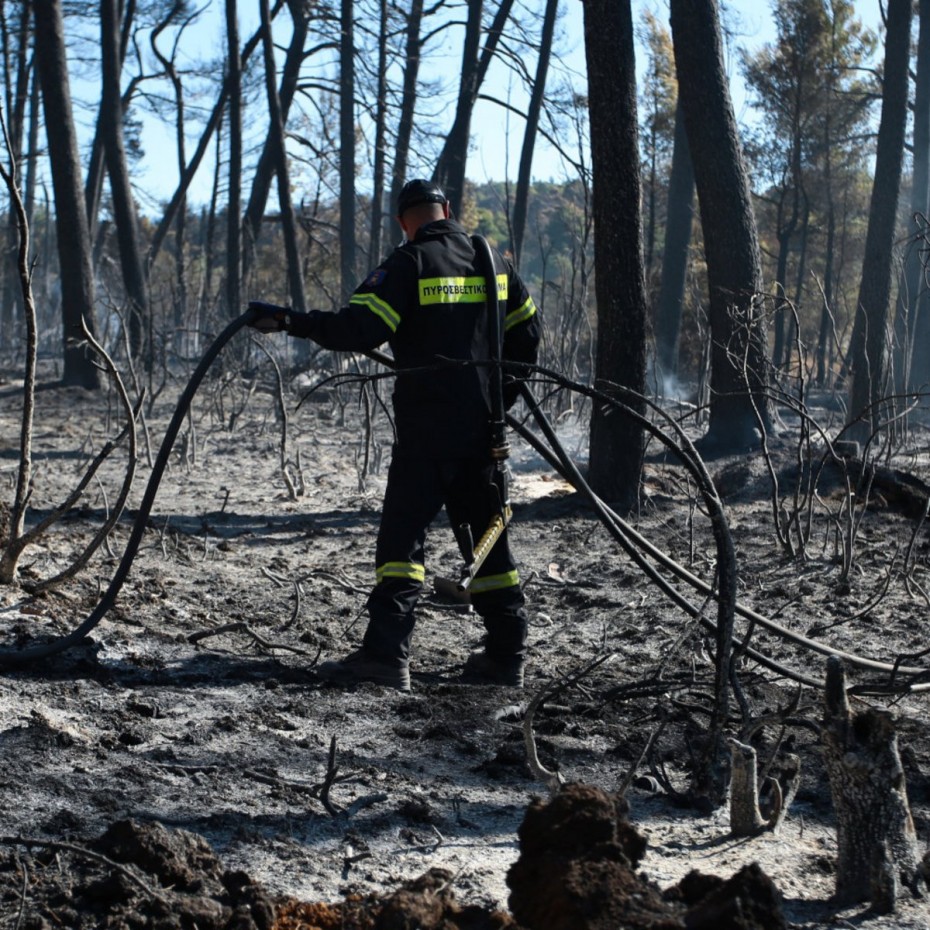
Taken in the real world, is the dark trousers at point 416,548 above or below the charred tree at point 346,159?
below

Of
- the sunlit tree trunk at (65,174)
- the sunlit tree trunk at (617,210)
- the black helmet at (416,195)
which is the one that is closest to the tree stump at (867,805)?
the black helmet at (416,195)

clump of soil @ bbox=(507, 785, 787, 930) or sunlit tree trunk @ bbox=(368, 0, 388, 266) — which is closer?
clump of soil @ bbox=(507, 785, 787, 930)

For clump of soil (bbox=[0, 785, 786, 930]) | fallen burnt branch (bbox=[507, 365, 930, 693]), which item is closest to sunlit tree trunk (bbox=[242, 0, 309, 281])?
fallen burnt branch (bbox=[507, 365, 930, 693])

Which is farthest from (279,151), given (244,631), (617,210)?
(244,631)

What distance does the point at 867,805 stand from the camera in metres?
2.54

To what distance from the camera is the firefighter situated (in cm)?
419

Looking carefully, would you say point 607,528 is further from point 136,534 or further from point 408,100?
point 408,100

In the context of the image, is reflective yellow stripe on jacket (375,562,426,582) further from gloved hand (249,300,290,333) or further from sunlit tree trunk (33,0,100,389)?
sunlit tree trunk (33,0,100,389)

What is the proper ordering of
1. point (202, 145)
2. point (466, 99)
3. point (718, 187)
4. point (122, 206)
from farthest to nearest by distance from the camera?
1. point (202, 145)
2. point (466, 99)
3. point (122, 206)
4. point (718, 187)

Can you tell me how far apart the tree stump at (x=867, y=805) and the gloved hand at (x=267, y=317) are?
7.16 ft

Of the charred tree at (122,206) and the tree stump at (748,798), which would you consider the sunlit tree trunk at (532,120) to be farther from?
the tree stump at (748,798)

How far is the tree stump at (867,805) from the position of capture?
252 cm

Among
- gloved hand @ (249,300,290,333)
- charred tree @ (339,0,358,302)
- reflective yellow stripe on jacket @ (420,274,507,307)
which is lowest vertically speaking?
gloved hand @ (249,300,290,333)

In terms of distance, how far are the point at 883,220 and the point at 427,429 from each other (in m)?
11.1
